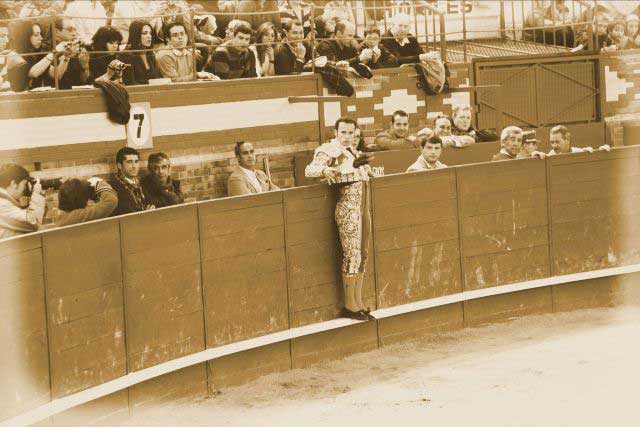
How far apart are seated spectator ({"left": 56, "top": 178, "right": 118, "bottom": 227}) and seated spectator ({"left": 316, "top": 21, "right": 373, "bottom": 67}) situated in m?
3.99

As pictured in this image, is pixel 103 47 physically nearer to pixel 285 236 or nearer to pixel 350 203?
pixel 285 236

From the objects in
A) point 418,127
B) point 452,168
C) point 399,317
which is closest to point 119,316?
point 399,317

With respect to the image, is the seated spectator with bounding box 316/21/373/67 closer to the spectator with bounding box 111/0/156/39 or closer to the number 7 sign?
the spectator with bounding box 111/0/156/39

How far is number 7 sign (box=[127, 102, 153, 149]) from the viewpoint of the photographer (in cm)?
976

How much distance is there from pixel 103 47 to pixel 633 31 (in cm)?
732

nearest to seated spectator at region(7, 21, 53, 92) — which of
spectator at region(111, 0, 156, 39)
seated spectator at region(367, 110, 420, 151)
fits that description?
spectator at region(111, 0, 156, 39)

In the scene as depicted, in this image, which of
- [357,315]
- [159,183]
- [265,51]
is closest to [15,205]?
[159,183]

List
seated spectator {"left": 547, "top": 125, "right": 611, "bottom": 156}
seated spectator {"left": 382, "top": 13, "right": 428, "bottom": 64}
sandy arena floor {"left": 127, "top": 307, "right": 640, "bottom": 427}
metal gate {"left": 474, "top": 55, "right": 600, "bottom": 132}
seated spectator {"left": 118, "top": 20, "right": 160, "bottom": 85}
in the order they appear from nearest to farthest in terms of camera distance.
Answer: sandy arena floor {"left": 127, "top": 307, "right": 640, "bottom": 427}
seated spectator {"left": 118, "top": 20, "right": 160, "bottom": 85}
seated spectator {"left": 547, "top": 125, "right": 611, "bottom": 156}
seated spectator {"left": 382, "top": 13, "right": 428, "bottom": 64}
metal gate {"left": 474, "top": 55, "right": 600, "bottom": 132}

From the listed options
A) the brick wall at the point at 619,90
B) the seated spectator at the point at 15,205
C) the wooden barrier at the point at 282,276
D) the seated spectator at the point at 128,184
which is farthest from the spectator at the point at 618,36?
the seated spectator at the point at 15,205

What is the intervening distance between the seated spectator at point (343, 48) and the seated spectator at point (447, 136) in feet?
3.09

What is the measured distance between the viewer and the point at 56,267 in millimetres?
7242

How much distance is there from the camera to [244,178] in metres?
9.73

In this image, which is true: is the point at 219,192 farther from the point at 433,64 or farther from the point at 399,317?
the point at 433,64

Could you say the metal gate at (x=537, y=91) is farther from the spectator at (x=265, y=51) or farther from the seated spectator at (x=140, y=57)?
the seated spectator at (x=140, y=57)
